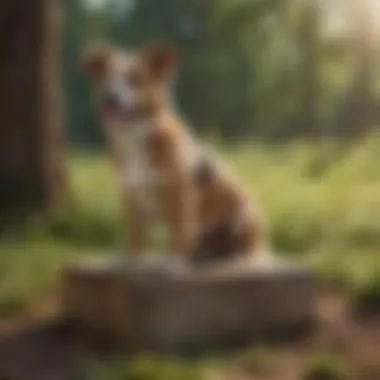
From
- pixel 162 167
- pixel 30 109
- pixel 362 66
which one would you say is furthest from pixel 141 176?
pixel 362 66

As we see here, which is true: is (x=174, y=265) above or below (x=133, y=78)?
below

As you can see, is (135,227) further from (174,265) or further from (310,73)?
(310,73)

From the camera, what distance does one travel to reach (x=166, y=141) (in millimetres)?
928

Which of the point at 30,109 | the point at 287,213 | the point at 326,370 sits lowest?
the point at 326,370

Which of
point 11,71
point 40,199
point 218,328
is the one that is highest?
point 11,71

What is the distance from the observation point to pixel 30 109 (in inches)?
37.9

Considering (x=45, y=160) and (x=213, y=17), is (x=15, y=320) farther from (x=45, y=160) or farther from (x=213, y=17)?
(x=213, y=17)

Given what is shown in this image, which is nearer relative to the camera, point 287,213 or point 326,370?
point 326,370

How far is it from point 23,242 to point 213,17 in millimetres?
278

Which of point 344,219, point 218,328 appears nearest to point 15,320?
point 218,328

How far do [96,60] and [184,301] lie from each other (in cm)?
23

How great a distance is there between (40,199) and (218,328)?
0.21 metres

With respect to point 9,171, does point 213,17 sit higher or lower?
higher

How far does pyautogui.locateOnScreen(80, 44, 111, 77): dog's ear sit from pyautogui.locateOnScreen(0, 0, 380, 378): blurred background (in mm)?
24
